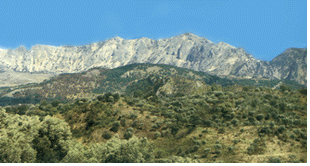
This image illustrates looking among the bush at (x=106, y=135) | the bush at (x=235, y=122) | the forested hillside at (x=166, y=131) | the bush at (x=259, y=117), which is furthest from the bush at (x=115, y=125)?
the bush at (x=259, y=117)

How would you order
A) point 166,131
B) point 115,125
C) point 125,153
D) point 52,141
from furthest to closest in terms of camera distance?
point 115,125, point 166,131, point 52,141, point 125,153

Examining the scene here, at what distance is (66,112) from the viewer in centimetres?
7569

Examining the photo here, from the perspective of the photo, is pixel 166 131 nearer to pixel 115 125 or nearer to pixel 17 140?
pixel 115 125

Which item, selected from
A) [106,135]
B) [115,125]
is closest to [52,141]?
[106,135]

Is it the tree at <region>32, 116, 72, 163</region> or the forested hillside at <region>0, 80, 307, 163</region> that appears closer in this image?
the forested hillside at <region>0, 80, 307, 163</region>

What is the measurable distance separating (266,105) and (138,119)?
107 feet

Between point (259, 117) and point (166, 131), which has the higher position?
point (259, 117)

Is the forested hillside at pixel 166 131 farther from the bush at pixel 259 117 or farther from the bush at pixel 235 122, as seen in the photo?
the bush at pixel 235 122

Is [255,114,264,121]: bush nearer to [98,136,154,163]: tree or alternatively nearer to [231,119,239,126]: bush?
[231,119,239,126]: bush

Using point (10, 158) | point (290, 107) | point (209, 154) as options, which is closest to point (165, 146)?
point (209, 154)

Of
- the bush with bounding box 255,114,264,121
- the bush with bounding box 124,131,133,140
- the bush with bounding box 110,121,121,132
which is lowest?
the bush with bounding box 124,131,133,140

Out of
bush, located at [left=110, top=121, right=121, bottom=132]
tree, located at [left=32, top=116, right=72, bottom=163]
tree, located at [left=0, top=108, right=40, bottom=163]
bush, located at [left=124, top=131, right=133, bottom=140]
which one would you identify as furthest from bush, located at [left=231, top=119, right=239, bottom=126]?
tree, located at [left=0, top=108, right=40, bottom=163]

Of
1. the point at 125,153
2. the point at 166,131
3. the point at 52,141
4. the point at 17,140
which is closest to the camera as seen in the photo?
the point at 125,153

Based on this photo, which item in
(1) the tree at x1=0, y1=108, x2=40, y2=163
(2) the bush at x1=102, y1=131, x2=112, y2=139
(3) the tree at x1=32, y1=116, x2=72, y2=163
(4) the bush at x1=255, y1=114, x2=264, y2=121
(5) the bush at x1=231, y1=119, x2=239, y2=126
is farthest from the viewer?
(4) the bush at x1=255, y1=114, x2=264, y2=121
